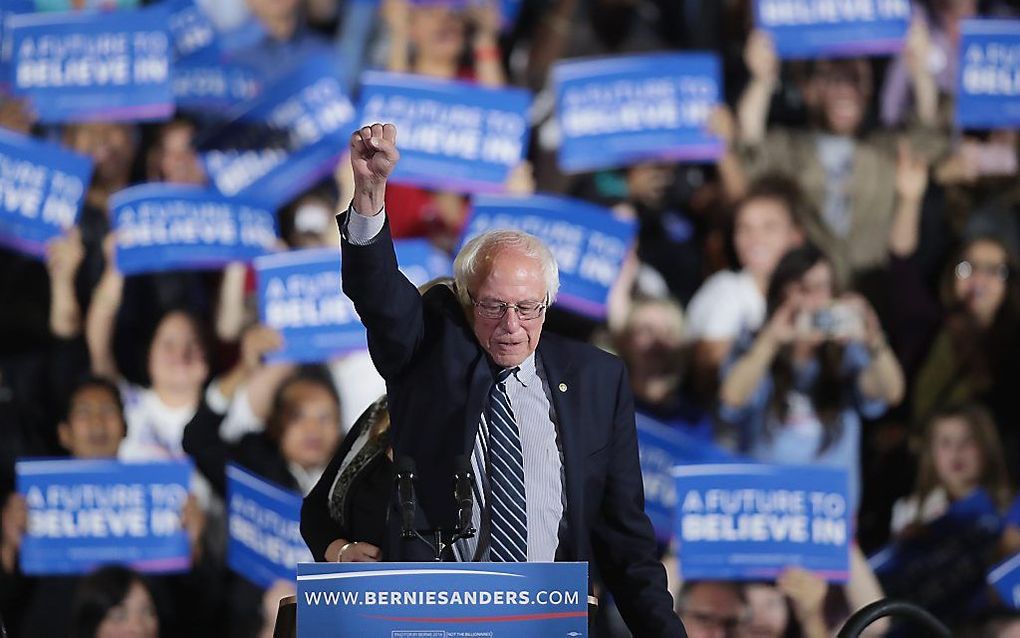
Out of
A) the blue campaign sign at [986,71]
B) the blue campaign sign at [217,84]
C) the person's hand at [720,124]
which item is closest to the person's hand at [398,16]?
the blue campaign sign at [217,84]

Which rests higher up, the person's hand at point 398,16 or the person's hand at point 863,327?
the person's hand at point 398,16

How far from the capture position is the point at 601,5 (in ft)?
20.1

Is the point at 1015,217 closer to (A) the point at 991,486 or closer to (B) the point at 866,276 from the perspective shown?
(B) the point at 866,276

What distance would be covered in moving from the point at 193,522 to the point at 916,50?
10.5 feet

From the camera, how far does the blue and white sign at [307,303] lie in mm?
5582

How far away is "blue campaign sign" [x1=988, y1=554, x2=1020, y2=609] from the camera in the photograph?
17.1 feet

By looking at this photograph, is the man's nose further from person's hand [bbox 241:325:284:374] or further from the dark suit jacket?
person's hand [bbox 241:325:284:374]

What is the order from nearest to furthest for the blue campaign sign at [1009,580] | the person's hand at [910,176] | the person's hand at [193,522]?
1. the blue campaign sign at [1009,580]
2. the person's hand at [193,522]
3. the person's hand at [910,176]

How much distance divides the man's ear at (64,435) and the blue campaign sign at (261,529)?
0.64 meters

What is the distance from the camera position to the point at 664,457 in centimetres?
550

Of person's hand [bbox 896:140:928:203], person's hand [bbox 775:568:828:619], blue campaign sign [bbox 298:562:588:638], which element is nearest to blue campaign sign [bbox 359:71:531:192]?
person's hand [bbox 896:140:928:203]

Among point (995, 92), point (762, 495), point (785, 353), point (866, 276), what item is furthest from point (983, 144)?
point (762, 495)

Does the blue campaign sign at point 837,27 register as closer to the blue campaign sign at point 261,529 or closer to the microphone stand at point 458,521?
the blue campaign sign at point 261,529

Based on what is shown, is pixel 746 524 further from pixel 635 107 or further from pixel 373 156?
pixel 373 156
